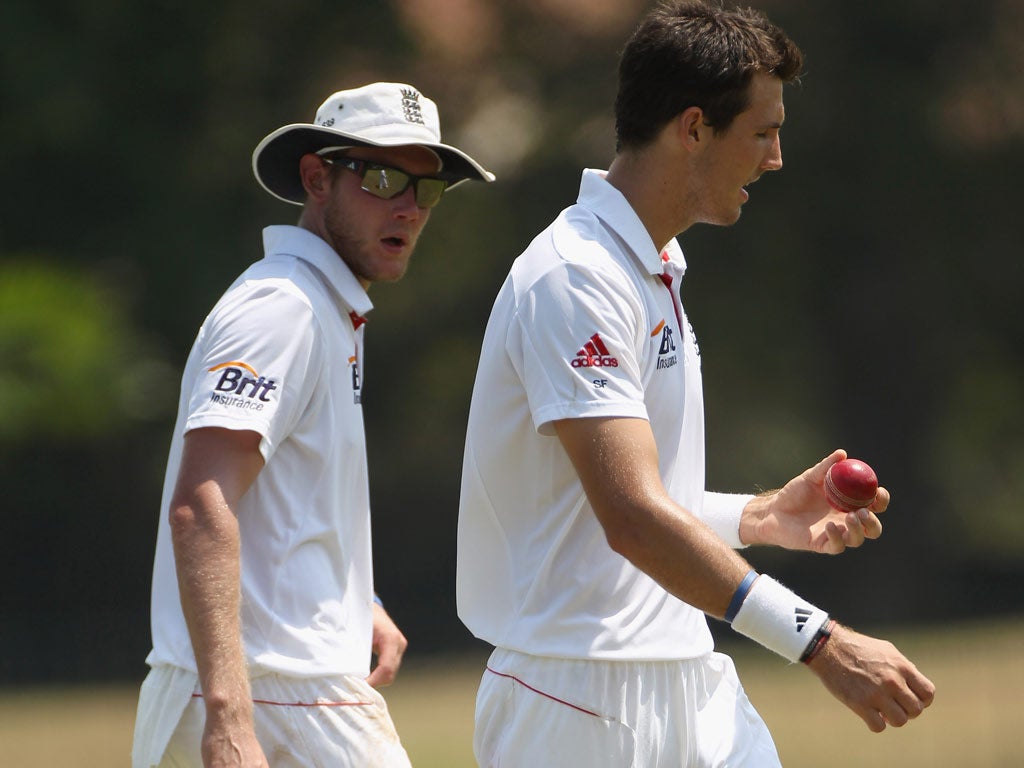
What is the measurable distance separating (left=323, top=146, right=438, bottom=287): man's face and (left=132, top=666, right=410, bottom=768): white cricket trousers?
1.16 metres

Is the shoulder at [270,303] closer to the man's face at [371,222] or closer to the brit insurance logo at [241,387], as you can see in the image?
the brit insurance logo at [241,387]

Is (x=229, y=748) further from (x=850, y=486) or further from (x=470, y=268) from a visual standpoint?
(x=470, y=268)

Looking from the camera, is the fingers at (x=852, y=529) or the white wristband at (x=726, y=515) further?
the white wristband at (x=726, y=515)

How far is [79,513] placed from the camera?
65.8 ft

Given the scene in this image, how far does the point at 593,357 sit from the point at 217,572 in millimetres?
1022

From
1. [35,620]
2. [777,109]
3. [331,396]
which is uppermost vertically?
[777,109]

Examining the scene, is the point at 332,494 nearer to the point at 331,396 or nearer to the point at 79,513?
the point at 331,396

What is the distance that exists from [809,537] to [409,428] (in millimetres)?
18038

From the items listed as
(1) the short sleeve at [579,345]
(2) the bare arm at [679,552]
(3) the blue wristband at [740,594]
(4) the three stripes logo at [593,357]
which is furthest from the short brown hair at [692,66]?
(3) the blue wristband at [740,594]

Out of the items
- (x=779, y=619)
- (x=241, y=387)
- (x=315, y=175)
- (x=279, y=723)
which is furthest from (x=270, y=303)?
(x=779, y=619)

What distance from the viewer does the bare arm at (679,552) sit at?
120 inches

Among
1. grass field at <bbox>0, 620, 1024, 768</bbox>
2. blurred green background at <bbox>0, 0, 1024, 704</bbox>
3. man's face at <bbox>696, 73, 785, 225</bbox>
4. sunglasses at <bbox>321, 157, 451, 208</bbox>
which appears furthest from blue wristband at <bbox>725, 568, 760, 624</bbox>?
blurred green background at <bbox>0, 0, 1024, 704</bbox>

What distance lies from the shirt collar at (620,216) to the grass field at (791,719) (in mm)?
7489

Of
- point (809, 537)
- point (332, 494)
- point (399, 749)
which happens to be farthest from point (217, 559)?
point (809, 537)
